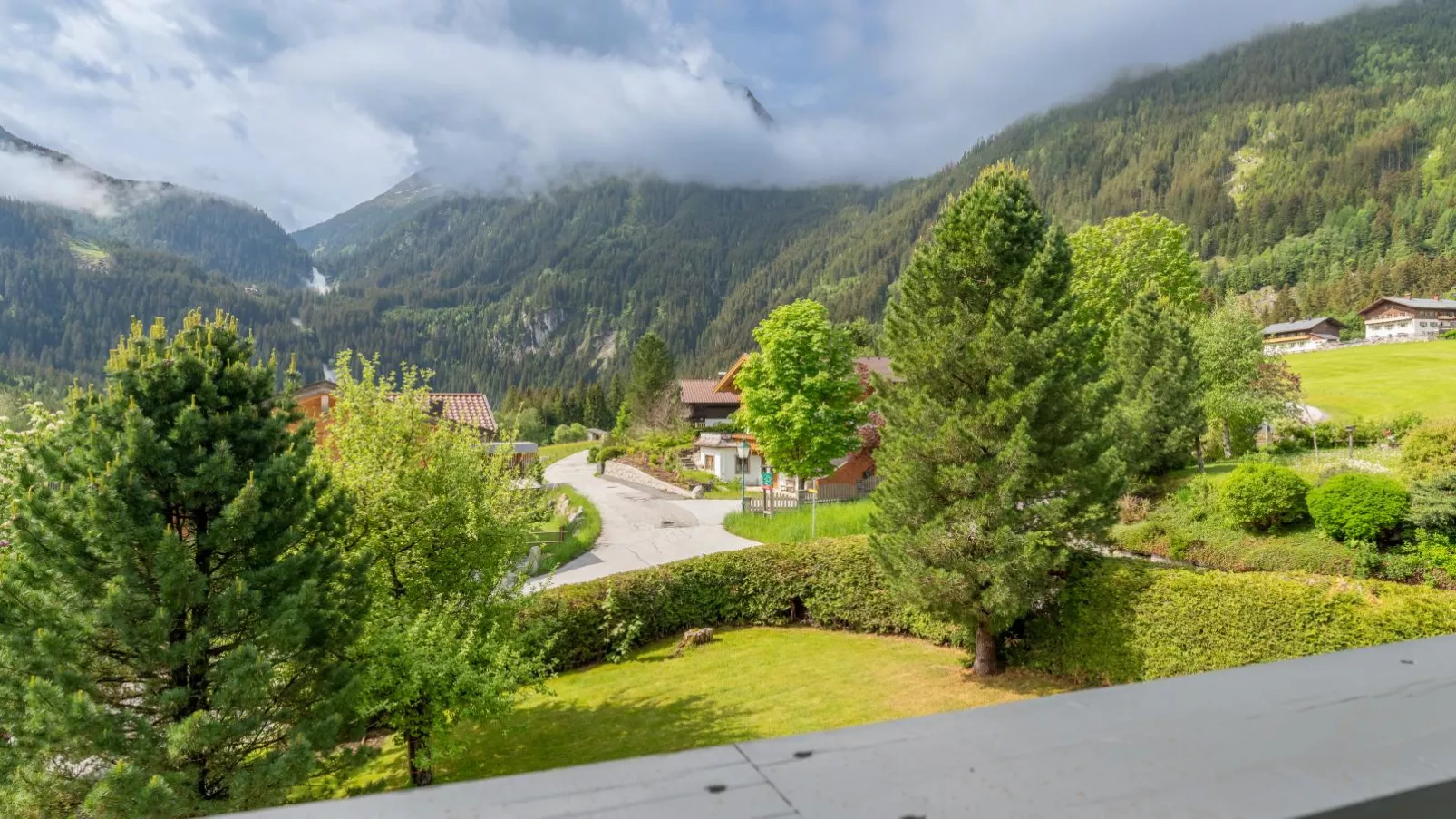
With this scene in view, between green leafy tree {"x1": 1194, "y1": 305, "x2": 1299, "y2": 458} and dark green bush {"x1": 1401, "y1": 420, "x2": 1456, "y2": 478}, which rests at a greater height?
green leafy tree {"x1": 1194, "y1": 305, "x2": 1299, "y2": 458}

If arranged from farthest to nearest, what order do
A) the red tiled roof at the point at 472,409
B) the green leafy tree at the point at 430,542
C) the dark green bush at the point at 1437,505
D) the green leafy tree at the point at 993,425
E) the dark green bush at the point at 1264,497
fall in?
the red tiled roof at the point at 472,409 < the dark green bush at the point at 1264,497 < the dark green bush at the point at 1437,505 < the green leafy tree at the point at 993,425 < the green leafy tree at the point at 430,542

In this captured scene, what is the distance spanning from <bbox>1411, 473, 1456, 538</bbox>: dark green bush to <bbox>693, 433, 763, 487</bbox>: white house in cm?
2911

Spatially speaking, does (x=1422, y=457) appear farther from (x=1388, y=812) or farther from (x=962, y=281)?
(x=1388, y=812)

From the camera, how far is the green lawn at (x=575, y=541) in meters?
26.2

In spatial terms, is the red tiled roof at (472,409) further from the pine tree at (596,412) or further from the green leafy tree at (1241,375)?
the pine tree at (596,412)

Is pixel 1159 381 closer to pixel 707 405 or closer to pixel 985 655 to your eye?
pixel 985 655

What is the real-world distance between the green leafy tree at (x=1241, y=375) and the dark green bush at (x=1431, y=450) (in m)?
9.60

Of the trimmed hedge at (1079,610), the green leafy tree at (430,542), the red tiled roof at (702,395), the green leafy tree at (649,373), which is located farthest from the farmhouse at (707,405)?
the green leafy tree at (430,542)

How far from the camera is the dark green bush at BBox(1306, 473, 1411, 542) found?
16.3 meters

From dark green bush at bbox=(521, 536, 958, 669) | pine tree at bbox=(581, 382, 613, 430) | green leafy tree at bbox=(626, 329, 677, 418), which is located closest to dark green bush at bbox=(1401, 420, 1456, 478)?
dark green bush at bbox=(521, 536, 958, 669)

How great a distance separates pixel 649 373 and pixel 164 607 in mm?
63958

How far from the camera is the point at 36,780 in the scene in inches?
272

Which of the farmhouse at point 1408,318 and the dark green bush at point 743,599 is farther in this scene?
the farmhouse at point 1408,318

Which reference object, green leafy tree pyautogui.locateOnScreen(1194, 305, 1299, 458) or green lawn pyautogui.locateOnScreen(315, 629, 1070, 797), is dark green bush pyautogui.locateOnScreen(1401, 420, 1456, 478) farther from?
green lawn pyautogui.locateOnScreen(315, 629, 1070, 797)
